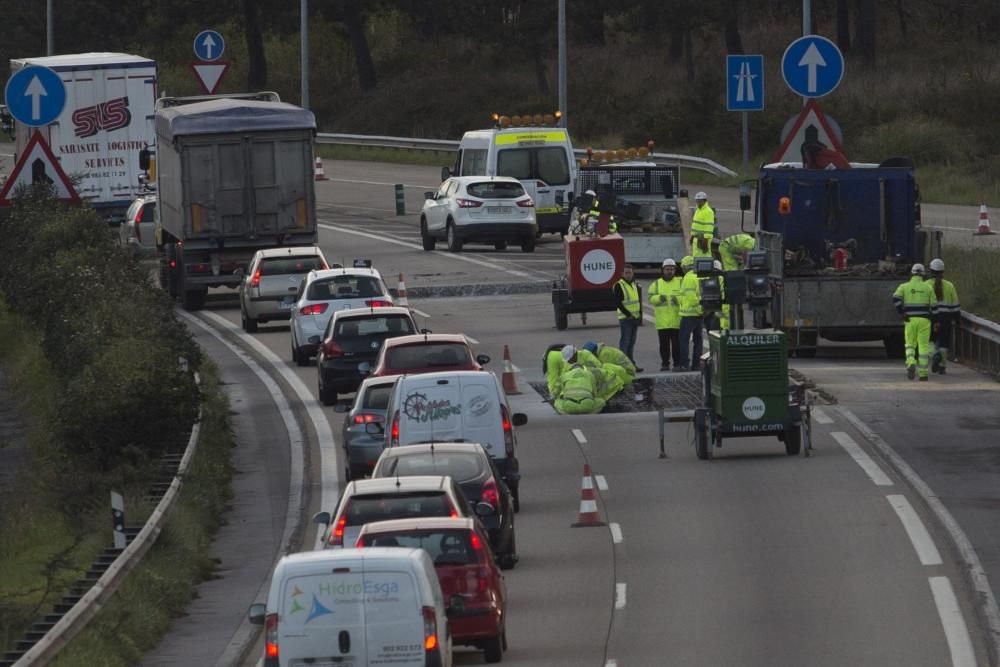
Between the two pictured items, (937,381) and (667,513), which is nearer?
(667,513)

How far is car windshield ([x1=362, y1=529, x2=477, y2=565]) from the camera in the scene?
1578 cm

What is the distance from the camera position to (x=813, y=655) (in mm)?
16141

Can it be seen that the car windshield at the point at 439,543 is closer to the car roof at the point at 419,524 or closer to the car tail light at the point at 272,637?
the car roof at the point at 419,524

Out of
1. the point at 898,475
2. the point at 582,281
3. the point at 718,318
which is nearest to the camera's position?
the point at 898,475

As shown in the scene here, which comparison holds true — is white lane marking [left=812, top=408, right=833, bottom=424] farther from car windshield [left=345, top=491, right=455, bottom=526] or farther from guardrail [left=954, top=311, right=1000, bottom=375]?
car windshield [left=345, top=491, right=455, bottom=526]

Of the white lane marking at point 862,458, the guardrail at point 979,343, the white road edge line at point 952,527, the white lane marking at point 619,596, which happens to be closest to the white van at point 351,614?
the white lane marking at point 619,596

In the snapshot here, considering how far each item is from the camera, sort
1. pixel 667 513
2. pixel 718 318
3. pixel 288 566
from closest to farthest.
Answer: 1. pixel 288 566
2. pixel 667 513
3. pixel 718 318

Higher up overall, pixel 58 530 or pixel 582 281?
pixel 582 281

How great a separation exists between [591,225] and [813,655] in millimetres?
23572

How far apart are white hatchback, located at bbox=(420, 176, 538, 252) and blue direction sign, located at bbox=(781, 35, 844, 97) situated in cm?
2014

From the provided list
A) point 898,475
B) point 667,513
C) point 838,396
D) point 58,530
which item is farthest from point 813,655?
point 838,396

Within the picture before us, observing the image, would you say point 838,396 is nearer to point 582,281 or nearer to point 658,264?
point 582,281

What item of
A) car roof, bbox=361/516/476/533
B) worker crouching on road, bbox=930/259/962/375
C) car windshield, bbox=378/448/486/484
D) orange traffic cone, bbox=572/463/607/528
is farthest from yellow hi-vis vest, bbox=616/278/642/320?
car roof, bbox=361/516/476/533

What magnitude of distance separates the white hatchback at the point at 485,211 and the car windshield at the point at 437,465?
2749 cm
